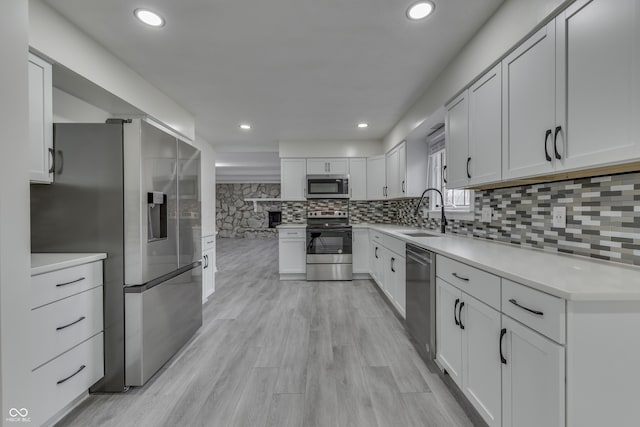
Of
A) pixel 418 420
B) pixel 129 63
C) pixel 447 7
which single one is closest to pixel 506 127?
pixel 447 7

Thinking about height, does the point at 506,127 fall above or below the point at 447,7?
below

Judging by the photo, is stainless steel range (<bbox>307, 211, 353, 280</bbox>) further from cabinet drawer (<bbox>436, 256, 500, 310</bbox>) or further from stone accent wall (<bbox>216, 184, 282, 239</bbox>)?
stone accent wall (<bbox>216, 184, 282, 239</bbox>)

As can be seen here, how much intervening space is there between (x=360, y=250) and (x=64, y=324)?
3.64 m

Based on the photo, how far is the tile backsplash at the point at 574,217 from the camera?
122 cm

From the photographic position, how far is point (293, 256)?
4.56 meters

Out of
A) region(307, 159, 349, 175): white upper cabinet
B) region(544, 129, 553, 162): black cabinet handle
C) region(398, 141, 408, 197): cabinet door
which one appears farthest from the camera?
region(307, 159, 349, 175): white upper cabinet

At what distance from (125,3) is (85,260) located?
1.52 m

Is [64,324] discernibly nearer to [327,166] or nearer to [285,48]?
[285,48]

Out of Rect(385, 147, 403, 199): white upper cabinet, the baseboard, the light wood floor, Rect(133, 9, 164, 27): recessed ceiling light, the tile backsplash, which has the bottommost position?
the light wood floor

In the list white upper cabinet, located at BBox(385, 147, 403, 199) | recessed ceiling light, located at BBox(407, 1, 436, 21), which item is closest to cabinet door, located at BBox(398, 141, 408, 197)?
white upper cabinet, located at BBox(385, 147, 403, 199)

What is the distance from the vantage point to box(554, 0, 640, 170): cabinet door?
3.21 feet

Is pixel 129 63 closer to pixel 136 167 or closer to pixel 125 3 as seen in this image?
pixel 125 3

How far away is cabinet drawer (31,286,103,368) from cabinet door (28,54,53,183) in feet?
2.39

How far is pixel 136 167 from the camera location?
5.74 feet
